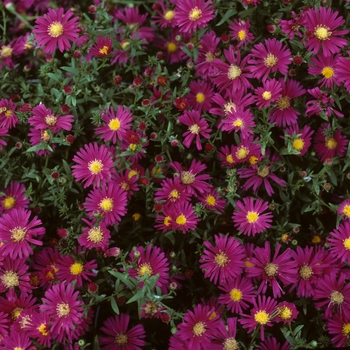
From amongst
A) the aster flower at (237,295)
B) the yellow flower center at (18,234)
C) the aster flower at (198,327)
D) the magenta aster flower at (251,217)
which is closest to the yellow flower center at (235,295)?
the aster flower at (237,295)

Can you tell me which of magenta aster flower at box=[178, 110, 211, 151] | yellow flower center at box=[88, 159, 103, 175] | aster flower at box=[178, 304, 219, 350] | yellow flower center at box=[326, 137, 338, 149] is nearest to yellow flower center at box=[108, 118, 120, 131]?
yellow flower center at box=[88, 159, 103, 175]

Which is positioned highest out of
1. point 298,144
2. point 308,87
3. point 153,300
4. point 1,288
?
point 308,87

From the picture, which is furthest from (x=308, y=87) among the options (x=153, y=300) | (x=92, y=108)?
(x=153, y=300)

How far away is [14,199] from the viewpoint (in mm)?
2221

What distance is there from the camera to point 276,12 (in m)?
2.33

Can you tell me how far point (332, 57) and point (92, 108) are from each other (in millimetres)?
1073

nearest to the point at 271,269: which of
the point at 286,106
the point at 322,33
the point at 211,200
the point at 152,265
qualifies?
the point at 211,200

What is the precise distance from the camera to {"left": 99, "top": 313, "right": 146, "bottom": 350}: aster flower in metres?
2.08

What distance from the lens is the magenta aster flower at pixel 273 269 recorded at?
203 centimetres

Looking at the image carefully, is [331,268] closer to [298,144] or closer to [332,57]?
[298,144]

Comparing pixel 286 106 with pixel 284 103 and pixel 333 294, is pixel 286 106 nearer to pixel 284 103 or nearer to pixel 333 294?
pixel 284 103

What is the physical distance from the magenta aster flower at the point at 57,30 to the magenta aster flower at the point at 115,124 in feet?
1.19

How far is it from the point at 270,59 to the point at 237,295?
101 centimetres

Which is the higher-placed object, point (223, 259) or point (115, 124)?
point (115, 124)
